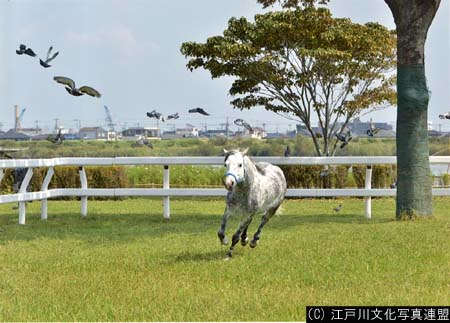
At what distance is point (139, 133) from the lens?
24.8m

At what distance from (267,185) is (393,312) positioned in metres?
3.44

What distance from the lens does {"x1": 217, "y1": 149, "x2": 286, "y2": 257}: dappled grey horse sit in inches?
347

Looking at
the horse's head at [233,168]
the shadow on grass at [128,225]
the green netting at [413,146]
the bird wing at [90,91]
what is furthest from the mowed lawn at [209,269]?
the bird wing at [90,91]

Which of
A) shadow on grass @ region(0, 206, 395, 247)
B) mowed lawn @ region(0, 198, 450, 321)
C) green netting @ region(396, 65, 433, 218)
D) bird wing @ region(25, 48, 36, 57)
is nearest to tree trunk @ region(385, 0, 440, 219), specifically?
green netting @ region(396, 65, 433, 218)

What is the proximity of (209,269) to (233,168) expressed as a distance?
3.99ft

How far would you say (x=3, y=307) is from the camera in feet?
24.5

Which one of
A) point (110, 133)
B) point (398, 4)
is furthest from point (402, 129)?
point (110, 133)

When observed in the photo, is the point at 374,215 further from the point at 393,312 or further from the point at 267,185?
the point at 393,312

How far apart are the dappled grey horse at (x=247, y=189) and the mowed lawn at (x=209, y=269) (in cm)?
49

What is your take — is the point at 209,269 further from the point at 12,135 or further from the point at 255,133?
the point at 12,135

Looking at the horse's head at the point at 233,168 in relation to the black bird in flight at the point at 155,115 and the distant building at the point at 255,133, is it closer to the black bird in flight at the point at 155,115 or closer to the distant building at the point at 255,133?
the black bird in flight at the point at 155,115

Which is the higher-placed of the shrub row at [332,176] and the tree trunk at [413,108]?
the tree trunk at [413,108]

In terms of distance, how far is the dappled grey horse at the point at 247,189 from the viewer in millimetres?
8805

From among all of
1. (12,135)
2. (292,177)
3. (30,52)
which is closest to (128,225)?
→ (30,52)
